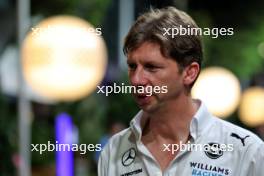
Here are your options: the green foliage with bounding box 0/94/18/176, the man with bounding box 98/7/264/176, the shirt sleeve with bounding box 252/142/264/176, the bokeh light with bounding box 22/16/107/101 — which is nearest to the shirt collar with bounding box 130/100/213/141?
the man with bounding box 98/7/264/176

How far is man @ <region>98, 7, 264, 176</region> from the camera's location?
102 centimetres

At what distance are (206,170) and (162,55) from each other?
0.20 meters

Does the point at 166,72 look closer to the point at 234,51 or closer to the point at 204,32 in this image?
the point at 204,32

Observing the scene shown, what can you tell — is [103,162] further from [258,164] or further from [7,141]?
[7,141]

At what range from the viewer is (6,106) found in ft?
7.82

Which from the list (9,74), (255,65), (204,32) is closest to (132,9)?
(204,32)

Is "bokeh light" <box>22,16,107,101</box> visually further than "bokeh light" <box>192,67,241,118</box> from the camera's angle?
Yes

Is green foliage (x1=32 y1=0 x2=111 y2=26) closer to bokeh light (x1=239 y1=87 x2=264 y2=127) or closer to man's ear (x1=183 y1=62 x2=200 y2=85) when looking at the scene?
bokeh light (x1=239 y1=87 x2=264 y2=127)

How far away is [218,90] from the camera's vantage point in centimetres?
135

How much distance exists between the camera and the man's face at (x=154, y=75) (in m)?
1.04

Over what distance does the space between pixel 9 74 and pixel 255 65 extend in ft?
4.25

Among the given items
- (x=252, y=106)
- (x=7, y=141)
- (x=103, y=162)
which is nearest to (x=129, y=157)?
(x=103, y=162)

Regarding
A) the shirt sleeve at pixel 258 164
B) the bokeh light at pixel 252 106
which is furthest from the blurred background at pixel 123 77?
the shirt sleeve at pixel 258 164

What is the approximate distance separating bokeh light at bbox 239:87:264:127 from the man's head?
31 centimetres
